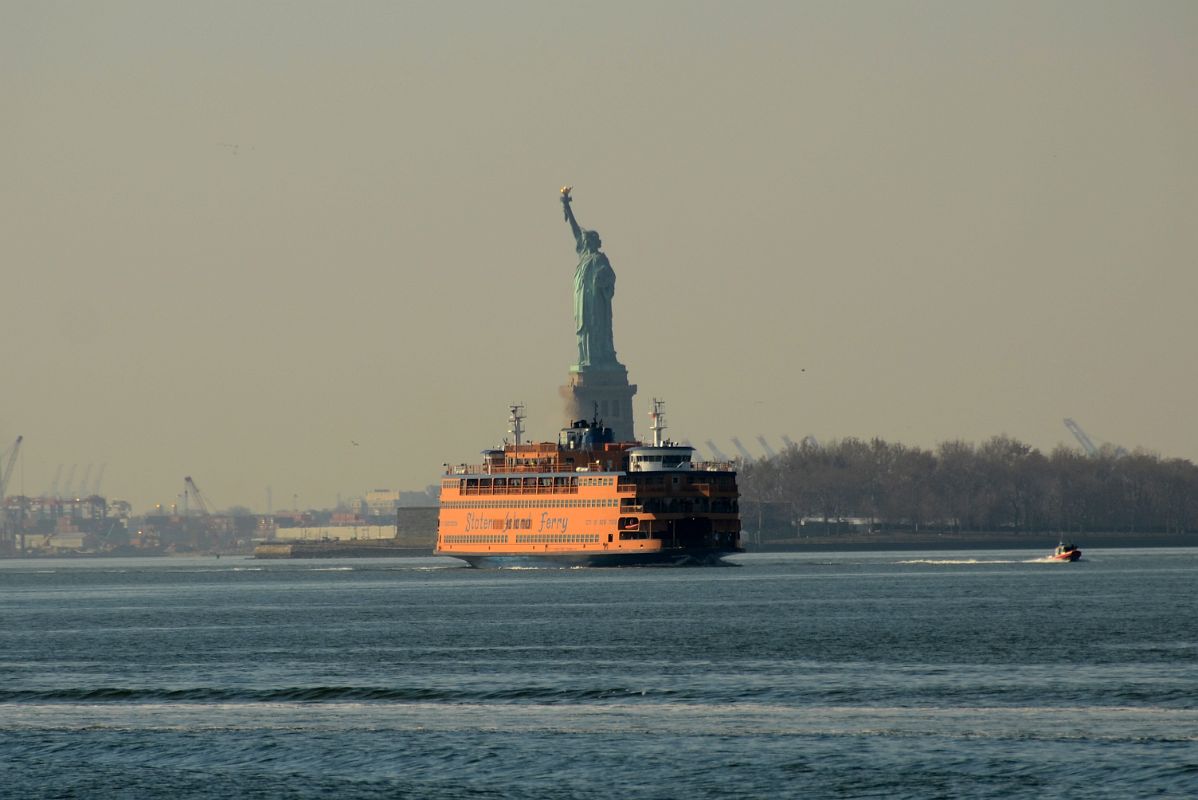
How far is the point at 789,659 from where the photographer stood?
253 feet

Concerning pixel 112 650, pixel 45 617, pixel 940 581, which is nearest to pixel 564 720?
pixel 112 650

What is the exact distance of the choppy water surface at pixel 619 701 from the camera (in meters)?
50.9

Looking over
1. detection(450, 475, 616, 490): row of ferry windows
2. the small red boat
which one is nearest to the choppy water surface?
detection(450, 475, 616, 490): row of ferry windows

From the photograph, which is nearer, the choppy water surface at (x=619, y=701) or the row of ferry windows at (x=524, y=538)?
the choppy water surface at (x=619, y=701)

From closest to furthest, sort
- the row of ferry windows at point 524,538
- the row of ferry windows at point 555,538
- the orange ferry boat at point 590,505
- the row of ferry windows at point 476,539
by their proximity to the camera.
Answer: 1. the orange ferry boat at point 590,505
2. the row of ferry windows at point 555,538
3. the row of ferry windows at point 524,538
4. the row of ferry windows at point 476,539

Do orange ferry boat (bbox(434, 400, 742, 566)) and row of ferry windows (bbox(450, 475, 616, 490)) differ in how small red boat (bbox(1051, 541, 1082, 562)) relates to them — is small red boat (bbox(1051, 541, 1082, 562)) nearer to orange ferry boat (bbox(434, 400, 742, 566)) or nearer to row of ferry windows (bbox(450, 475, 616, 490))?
orange ferry boat (bbox(434, 400, 742, 566))

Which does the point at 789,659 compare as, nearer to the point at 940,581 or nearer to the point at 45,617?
the point at 45,617

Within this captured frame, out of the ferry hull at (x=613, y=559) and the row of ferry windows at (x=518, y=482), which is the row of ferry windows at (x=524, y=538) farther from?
the row of ferry windows at (x=518, y=482)

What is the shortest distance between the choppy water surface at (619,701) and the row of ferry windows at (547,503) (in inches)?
2177

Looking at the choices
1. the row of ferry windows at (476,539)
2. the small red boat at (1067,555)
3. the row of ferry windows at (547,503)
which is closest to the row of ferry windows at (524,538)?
the row of ferry windows at (476,539)

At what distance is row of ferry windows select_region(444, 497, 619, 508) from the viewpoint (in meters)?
173

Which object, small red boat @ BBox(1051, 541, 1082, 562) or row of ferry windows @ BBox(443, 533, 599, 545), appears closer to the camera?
row of ferry windows @ BBox(443, 533, 599, 545)

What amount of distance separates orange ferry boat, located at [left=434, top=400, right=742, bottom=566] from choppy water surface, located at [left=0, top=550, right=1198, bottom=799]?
171 ft

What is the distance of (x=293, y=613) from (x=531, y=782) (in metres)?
71.0
